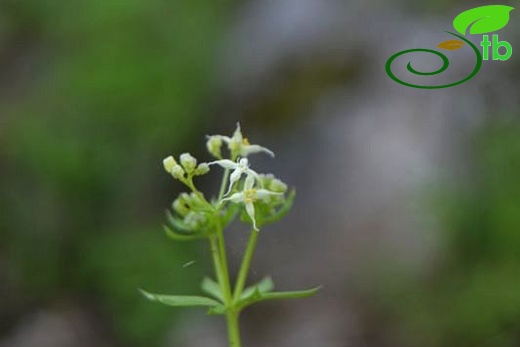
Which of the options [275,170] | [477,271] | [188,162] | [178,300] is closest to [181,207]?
[188,162]

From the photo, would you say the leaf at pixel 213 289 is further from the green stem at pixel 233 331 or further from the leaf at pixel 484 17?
the leaf at pixel 484 17

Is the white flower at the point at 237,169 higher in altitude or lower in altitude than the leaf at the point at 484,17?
lower

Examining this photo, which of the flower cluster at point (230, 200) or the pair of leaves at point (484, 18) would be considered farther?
the pair of leaves at point (484, 18)

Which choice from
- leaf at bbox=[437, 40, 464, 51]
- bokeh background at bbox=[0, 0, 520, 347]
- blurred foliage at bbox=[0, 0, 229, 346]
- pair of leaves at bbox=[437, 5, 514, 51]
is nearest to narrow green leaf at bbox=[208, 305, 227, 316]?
pair of leaves at bbox=[437, 5, 514, 51]

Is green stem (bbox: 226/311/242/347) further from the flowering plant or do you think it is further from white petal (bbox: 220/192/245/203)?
white petal (bbox: 220/192/245/203)

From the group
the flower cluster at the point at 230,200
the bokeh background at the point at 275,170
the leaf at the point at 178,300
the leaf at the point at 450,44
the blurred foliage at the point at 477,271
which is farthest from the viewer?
the leaf at the point at 450,44

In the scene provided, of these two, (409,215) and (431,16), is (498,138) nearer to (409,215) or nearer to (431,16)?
(409,215)

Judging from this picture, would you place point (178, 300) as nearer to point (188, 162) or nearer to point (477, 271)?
point (188, 162)

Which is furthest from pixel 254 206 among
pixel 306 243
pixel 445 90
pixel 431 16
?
pixel 431 16

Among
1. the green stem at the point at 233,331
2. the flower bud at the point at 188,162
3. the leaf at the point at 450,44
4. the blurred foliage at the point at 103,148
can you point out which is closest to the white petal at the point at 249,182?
the flower bud at the point at 188,162
